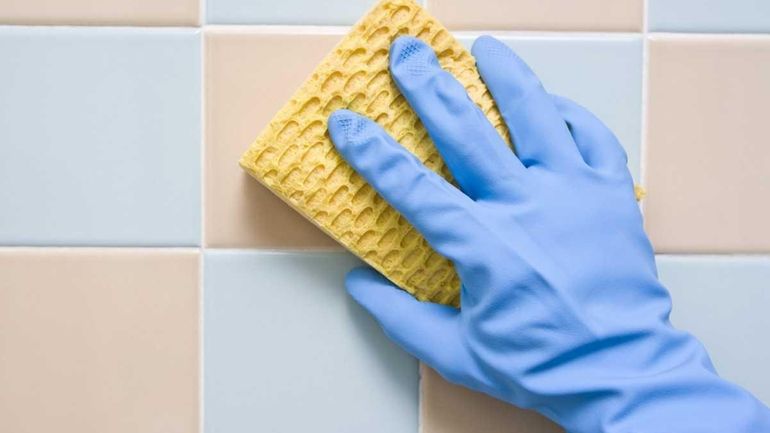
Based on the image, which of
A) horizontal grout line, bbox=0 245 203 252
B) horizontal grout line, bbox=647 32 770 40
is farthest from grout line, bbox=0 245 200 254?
horizontal grout line, bbox=647 32 770 40

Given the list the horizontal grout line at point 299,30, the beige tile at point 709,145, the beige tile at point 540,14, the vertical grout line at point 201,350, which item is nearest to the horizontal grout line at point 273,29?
the horizontal grout line at point 299,30

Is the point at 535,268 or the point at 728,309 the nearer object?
the point at 535,268

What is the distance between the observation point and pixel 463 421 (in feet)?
2.30

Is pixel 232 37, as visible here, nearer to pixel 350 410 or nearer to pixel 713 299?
pixel 350 410

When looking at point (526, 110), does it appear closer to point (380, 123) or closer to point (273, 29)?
point (380, 123)

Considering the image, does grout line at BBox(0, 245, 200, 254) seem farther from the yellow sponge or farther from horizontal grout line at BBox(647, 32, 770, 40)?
horizontal grout line at BBox(647, 32, 770, 40)

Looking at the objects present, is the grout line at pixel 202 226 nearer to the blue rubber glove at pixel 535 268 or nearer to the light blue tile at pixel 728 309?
the blue rubber glove at pixel 535 268

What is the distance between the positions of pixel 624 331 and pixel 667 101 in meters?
0.23

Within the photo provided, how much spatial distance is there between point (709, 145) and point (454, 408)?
13.3 inches

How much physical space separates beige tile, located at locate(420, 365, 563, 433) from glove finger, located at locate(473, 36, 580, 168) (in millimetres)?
215

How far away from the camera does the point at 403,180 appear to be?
0.62 m

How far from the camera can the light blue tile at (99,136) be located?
69 cm

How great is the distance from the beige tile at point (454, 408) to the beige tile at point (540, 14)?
32 centimetres

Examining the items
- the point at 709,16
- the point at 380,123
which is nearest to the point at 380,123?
the point at 380,123
